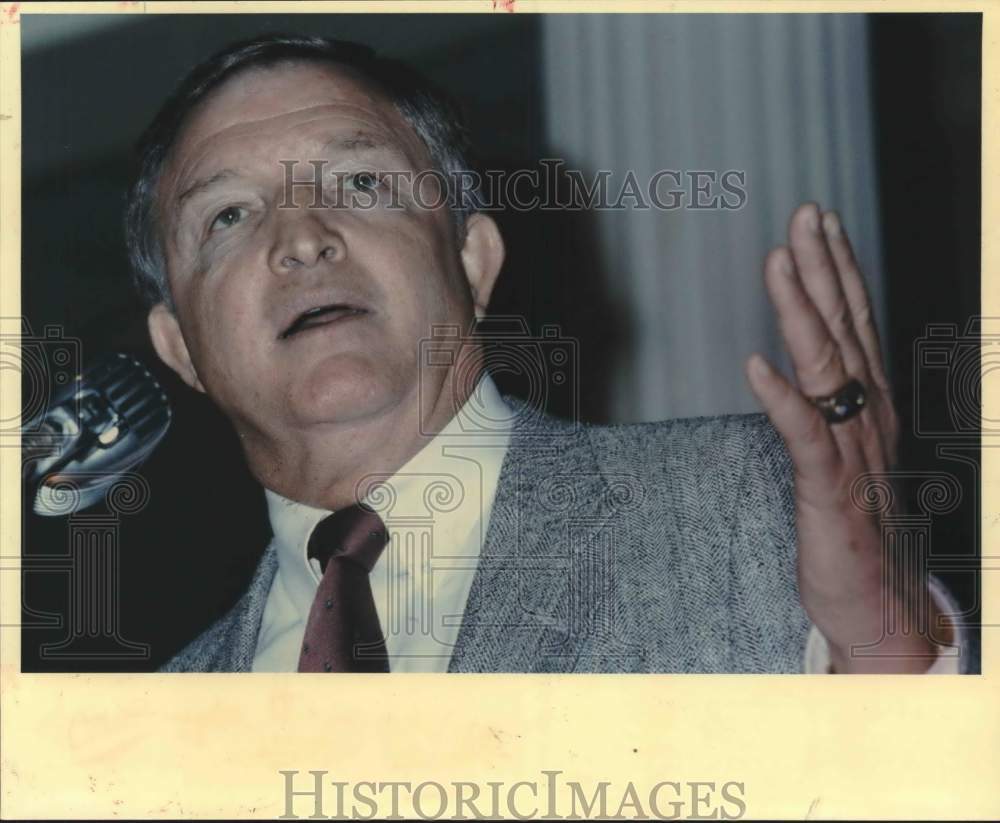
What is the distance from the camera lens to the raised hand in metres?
2.26

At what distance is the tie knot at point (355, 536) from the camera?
8.14ft

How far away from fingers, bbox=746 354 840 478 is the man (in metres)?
0.05

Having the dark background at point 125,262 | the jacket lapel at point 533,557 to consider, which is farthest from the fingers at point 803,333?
the jacket lapel at point 533,557

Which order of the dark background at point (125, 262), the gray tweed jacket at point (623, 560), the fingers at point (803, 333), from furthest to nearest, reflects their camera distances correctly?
the dark background at point (125, 262) < the gray tweed jacket at point (623, 560) < the fingers at point (803, 333)

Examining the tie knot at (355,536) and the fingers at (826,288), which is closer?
the fingers at (826,288)

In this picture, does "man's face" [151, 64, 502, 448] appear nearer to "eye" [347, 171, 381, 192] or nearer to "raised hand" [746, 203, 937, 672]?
"eye" [347, 171, 381, 192]

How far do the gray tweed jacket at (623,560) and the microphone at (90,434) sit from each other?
0.69 m

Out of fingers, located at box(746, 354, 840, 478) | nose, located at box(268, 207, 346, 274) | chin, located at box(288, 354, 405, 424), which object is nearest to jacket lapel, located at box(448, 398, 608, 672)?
chin, located at box(288, 354, 405, 424)

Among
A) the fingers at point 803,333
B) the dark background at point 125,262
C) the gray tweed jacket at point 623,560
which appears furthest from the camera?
the dark background at point 125,262

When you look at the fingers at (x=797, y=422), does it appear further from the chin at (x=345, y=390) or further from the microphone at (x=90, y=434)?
the microphone at (x=90, y=434)

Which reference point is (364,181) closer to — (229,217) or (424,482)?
(229,217)

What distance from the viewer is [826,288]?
89.4 inches

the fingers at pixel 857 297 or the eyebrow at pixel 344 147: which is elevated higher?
the eyebrow at pixel 344 147

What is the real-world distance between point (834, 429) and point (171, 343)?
1206mm
